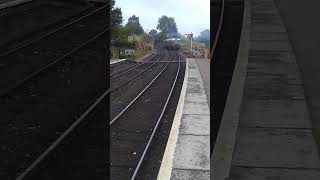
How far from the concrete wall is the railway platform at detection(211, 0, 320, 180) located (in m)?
0.14

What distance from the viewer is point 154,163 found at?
9531mm

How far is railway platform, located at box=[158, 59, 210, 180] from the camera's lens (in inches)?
325

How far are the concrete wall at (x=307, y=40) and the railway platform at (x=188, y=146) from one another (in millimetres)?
2805

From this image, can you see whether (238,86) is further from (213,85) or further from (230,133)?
(230,133)

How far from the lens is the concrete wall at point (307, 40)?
17.3 ft
